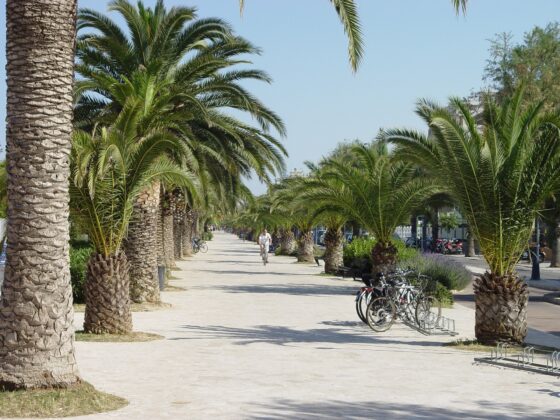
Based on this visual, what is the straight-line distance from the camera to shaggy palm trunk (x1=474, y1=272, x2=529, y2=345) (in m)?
14.4

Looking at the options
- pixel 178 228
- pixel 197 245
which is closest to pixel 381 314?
pixel 178 228

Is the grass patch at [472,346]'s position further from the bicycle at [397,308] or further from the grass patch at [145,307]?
the grass patch at [145,307]

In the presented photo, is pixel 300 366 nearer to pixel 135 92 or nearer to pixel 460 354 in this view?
pixel 460 354

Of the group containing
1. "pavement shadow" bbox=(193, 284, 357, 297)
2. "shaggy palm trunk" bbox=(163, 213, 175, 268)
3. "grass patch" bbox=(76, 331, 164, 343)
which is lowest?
"grass patch" bbox=(76, 331, 164, 343)

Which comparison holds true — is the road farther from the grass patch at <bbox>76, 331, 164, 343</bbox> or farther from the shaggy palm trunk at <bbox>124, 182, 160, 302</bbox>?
the shaggy palm trunk at <bbox>124, 182, 160, 302</bbox>

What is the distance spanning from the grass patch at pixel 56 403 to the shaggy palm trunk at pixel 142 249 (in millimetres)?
11552

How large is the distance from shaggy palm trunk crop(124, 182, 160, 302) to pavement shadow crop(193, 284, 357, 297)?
6.42 meters

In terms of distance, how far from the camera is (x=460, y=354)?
13648 millimetres

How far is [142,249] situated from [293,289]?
29.4ft

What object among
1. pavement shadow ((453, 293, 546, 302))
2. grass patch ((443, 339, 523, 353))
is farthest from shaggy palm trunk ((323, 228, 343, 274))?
grass patch ((443, 339, 523, 353))

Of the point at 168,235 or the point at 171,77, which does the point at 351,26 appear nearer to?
the point at 171,77

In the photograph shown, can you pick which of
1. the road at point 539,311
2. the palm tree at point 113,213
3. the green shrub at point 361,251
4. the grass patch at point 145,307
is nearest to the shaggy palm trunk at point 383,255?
the road at point 539,311

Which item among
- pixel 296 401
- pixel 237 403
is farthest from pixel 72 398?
pixel 296 401

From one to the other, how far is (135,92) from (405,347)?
678 cm
